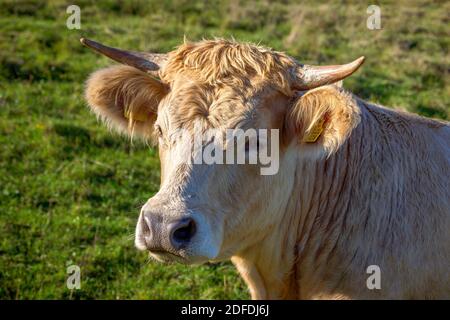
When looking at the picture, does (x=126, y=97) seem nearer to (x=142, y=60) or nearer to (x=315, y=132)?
(x=142, y=60)

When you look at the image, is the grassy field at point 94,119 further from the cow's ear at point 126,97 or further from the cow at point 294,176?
the cow at point 294,176

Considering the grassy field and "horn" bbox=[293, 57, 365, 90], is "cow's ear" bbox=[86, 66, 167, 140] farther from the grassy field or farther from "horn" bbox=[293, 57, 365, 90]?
the grassy field

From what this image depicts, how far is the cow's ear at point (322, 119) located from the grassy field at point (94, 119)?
2002 millimetres

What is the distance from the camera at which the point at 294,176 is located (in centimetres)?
509

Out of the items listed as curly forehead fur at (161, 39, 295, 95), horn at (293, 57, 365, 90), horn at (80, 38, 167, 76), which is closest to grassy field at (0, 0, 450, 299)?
horn at (80, 38, 167, 76)

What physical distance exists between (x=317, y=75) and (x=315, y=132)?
39cm

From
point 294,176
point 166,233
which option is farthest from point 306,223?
point 166,233

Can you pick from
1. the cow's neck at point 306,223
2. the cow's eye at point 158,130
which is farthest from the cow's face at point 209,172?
the cow's neck at point 306,223

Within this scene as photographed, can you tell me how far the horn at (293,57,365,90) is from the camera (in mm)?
4430

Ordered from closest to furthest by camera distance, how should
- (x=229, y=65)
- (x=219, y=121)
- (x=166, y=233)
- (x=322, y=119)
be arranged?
1. (x=166, y=233)
2. (x=219, y=121)
3. (x=322, y=119)
4. (x=229, y=65)

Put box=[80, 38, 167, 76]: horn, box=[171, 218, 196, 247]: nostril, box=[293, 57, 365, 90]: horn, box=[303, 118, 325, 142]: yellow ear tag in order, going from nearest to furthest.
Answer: box=[171, 218, 196, 247]: nostril, box=[293, 57, 365, 90]: horn, box=[303, 118, 325, 142]: yellow ear tag, box=[80, 38, 167, 76]: horn
